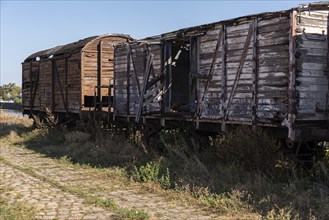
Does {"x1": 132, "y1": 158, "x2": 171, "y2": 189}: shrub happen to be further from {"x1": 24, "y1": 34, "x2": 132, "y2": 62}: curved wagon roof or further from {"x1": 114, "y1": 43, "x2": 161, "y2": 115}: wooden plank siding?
{"x1": 24, "y1": 34, "x2": 132, "y2": 62}: curved wagon roof

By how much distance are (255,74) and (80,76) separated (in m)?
9.49

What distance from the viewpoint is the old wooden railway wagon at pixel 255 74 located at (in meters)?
7.71

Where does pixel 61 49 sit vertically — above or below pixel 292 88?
above

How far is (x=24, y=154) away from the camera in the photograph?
1289cm

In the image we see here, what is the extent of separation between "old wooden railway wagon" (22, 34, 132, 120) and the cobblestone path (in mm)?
5370

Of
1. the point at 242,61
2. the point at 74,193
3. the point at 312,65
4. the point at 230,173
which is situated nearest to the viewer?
the point at 74,193

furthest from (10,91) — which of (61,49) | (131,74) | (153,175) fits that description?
(153,175)

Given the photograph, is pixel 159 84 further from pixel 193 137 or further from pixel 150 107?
pixel 193 137

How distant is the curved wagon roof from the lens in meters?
16.5

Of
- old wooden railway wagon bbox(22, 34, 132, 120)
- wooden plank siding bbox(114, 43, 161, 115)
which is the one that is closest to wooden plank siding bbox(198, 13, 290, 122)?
wooden plank siding bbox(114, 43, 161, 115)

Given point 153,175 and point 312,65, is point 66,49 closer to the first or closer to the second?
point 153,175

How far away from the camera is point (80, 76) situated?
1617 cm

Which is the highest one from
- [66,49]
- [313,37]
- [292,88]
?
[66,49]

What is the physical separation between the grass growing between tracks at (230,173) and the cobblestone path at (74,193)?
0.39m
